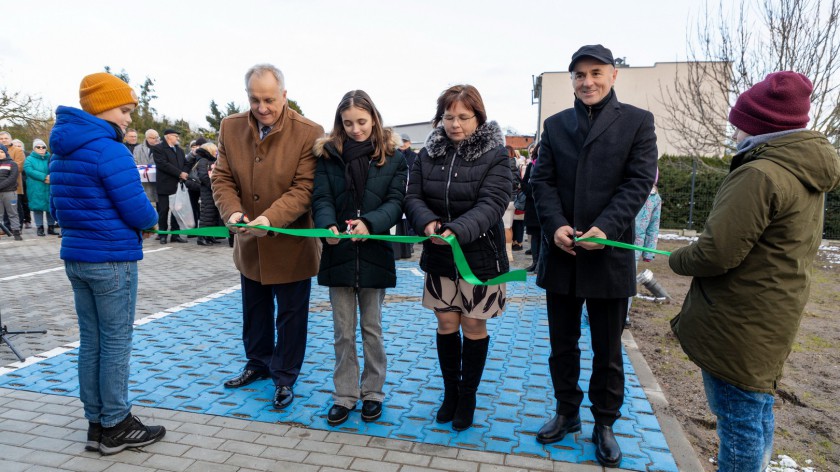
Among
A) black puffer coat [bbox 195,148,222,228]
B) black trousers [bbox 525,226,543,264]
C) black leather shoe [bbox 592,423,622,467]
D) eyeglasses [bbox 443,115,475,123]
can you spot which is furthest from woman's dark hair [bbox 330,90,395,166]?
black puffer coat [bbox 195,148,222,228]

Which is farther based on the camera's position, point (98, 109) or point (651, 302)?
point (651, 302)

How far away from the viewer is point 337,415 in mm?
3463

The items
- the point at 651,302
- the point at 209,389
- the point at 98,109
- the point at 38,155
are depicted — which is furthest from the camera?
the point at 38,155

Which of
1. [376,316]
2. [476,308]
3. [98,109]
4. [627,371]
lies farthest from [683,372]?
[98,109]

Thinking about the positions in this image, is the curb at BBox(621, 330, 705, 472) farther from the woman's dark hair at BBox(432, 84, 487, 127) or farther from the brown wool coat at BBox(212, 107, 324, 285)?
the brown wool coat at BBox(212, 107, 324, 285)

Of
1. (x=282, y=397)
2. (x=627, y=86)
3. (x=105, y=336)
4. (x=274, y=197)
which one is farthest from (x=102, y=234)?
(x=627, y=86)

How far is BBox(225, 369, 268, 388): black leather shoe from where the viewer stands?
4.05 m

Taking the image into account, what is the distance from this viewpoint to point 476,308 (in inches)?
129

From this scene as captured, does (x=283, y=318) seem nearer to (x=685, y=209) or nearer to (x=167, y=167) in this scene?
(x=167, y=167)

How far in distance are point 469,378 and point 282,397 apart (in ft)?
4.42

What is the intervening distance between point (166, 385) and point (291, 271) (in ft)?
4.73

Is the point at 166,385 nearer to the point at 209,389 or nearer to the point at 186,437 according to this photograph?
the point at 209,389

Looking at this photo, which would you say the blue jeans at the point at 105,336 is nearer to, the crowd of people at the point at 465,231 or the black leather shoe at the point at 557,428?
the crowd of people at the point at 465,231

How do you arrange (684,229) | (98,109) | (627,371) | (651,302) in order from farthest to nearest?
(684,229), (651,302), (627,371), (98,109)
